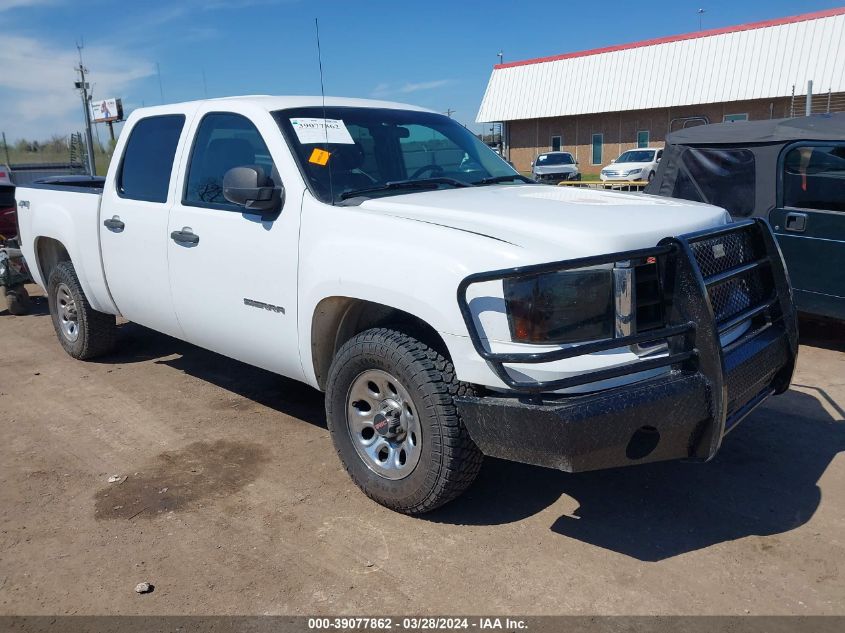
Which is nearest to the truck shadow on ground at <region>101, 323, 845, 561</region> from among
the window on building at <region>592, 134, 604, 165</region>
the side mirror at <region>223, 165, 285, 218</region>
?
the side mirror at <region>223, 165, 285, 218</region>

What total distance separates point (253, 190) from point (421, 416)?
58.4 inches

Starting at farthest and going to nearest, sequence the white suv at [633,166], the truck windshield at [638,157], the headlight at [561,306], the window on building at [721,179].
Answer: the truck windshield at [638,157] → the white suv at [633,166] → the window on building at [721,179] → the headlight at [561,306]

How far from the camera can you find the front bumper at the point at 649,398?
9.13 ft

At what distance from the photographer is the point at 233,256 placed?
4133 millimetres

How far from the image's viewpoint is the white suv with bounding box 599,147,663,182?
2483cm

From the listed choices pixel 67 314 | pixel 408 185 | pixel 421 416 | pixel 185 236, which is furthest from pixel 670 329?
pixel 67 314

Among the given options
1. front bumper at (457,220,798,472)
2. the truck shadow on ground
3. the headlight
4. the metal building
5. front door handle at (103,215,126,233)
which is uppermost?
the metal building

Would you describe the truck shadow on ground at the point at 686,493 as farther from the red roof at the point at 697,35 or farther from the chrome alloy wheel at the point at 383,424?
the red roof at the point at 697,35

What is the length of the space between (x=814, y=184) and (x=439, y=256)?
177 inches

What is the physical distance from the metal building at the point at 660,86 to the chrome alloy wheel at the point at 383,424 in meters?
25.3

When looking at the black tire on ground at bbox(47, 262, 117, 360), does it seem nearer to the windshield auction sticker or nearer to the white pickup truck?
the white pickup truck

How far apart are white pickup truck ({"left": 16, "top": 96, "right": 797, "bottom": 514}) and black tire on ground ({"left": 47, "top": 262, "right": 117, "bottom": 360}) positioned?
1.04 meters

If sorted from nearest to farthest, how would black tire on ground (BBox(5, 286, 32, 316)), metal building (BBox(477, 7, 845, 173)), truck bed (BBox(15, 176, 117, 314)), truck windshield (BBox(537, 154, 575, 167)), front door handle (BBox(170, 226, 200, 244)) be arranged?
front door handle (BBox(170, 226, 200, 244))
truck bed (BBox(15, 176, 117, 314))
black tire on ground (BBox(5, 286, 32, 316))
metal building (BBox(477, 7, 845, 173))
truck windshield (BBox(537, 154, 575, 167))

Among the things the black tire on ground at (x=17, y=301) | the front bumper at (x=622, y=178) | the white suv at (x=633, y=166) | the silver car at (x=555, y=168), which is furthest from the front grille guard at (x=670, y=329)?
the silver car at (x=555, y=168)
